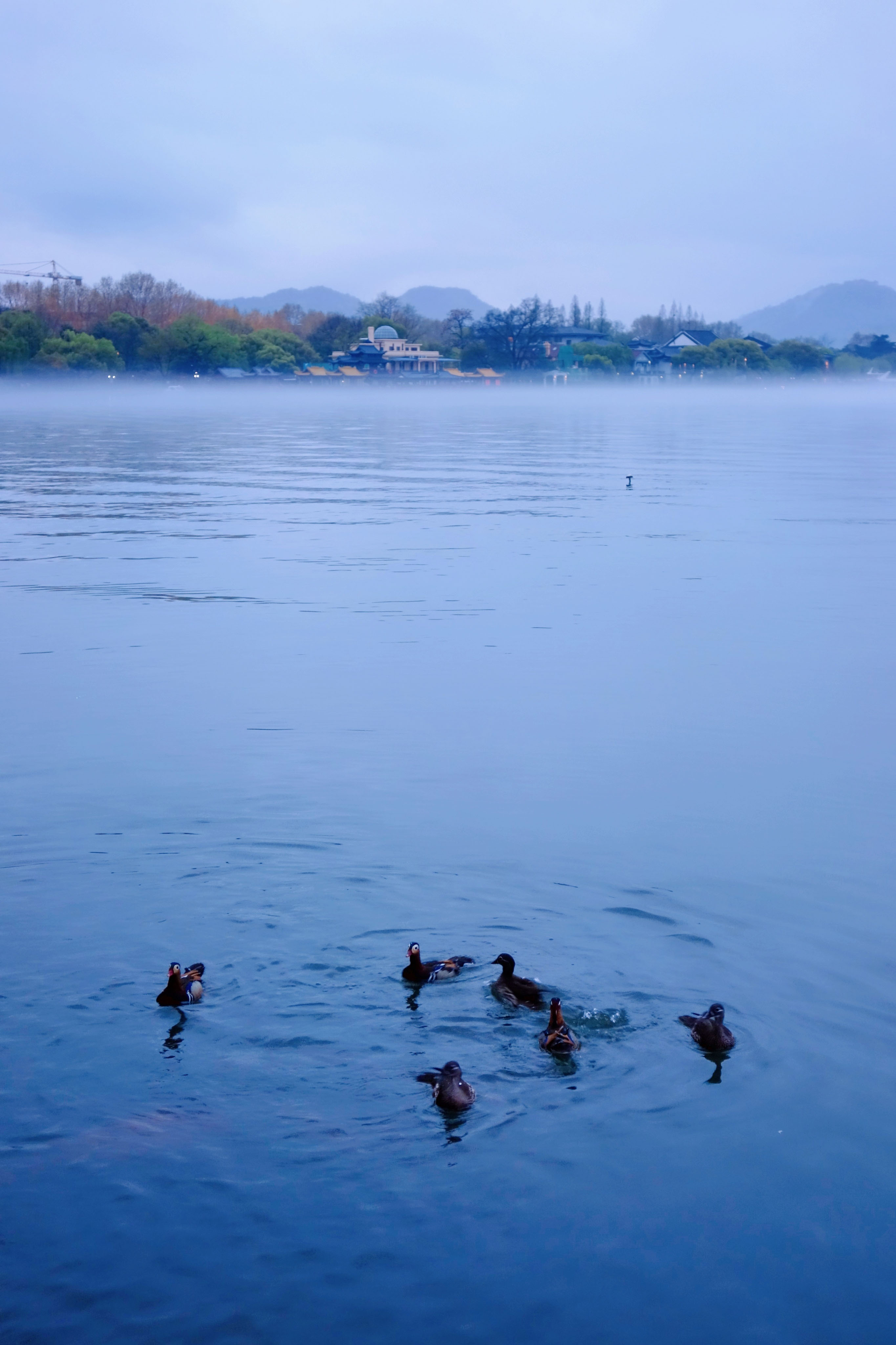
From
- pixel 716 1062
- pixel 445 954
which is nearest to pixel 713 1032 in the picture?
pixel 716 1062

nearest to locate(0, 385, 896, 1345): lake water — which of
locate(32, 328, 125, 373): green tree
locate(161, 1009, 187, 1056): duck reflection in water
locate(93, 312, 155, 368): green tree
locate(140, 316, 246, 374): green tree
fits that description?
locate(161, 1009, 187, 1056): duck reflection in water

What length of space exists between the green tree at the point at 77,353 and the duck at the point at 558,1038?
16027 centimetres

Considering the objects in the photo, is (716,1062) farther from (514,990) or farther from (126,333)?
(126,333)

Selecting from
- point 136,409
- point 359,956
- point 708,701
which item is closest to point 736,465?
point 708,701

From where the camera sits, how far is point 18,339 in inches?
6033

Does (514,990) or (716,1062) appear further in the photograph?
(514,990)

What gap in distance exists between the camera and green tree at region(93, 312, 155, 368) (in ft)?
568

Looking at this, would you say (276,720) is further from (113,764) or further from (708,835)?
(708,835)

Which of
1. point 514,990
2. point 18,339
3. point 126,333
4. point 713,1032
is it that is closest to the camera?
point 713,1032

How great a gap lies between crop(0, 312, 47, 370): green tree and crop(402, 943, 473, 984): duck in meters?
155

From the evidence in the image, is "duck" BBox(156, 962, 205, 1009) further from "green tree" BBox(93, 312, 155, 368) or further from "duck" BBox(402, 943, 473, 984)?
"green tree" BBox(93, 312, 155, 368)

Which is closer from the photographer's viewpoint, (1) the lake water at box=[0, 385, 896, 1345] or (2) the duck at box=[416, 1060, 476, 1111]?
(1) the lake water at box=[0, 385, 896, 1345]

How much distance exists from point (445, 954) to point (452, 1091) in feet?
7.19

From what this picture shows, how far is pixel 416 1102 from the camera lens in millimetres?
8406
